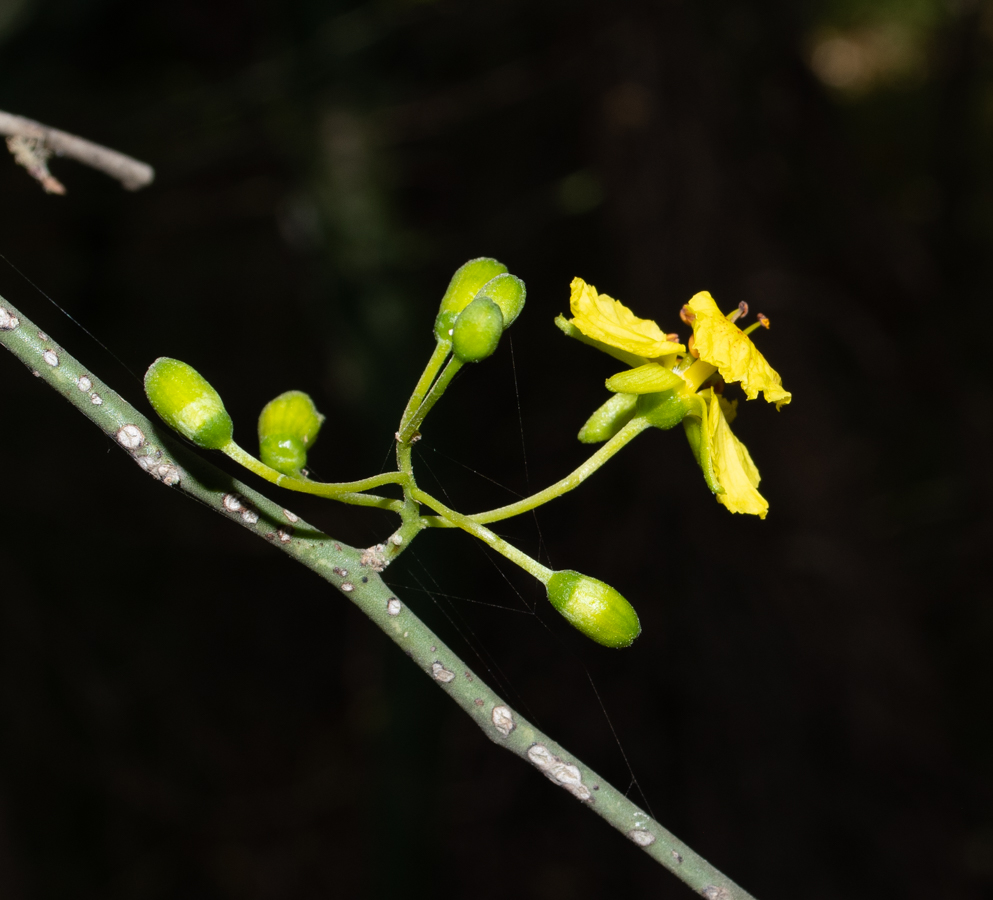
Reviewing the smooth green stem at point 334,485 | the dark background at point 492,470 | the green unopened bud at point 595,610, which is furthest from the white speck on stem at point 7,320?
the dark background at point 492,470

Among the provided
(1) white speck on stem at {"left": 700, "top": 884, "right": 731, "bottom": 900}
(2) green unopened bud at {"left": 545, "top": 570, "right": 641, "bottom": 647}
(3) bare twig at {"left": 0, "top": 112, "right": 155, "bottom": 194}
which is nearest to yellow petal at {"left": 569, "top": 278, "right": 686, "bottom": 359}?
(2) green unopened bud at {"left": 545, "top": 570, "right": 641, "bottom": 647}

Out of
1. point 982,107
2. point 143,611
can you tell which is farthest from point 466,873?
point 982,107

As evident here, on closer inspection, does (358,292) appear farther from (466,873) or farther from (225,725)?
(466,873)

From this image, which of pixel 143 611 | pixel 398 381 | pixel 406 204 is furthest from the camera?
pixel 406 204

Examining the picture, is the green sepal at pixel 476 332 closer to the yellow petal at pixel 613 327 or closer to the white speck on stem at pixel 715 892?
the yellow petal at pixel 613 327

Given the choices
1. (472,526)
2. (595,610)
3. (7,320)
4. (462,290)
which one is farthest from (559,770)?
(7,320)
